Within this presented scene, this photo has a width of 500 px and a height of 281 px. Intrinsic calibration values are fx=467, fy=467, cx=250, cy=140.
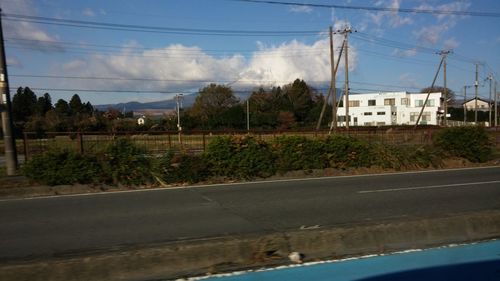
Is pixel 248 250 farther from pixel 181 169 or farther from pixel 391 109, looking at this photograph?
pixel 391 109

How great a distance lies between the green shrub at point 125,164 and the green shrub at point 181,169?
40 cm

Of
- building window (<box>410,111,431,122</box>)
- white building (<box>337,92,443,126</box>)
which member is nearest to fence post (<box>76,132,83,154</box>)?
white building (<box>337,92,443,126</box>)

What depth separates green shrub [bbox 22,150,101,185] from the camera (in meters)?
13.0

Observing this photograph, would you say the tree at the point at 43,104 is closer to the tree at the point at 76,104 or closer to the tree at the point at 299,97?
the tree at the point at 76,104

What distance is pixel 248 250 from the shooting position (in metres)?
5.62

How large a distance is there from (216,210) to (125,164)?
212 inches

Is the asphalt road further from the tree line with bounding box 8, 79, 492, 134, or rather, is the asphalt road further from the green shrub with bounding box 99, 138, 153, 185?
the tree line with bounding box 8, 79, 492, 134

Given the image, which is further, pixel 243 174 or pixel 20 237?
pixel 243 174

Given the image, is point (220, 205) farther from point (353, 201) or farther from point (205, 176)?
point (205, 176)

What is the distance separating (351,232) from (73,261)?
3.40 meters

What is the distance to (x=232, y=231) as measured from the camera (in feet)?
24.1

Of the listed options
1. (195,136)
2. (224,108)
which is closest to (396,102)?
(224,108)

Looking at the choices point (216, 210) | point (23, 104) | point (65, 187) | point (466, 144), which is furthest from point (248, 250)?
point (23, 104)

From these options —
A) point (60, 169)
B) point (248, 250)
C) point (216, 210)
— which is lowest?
point (216, 210)
